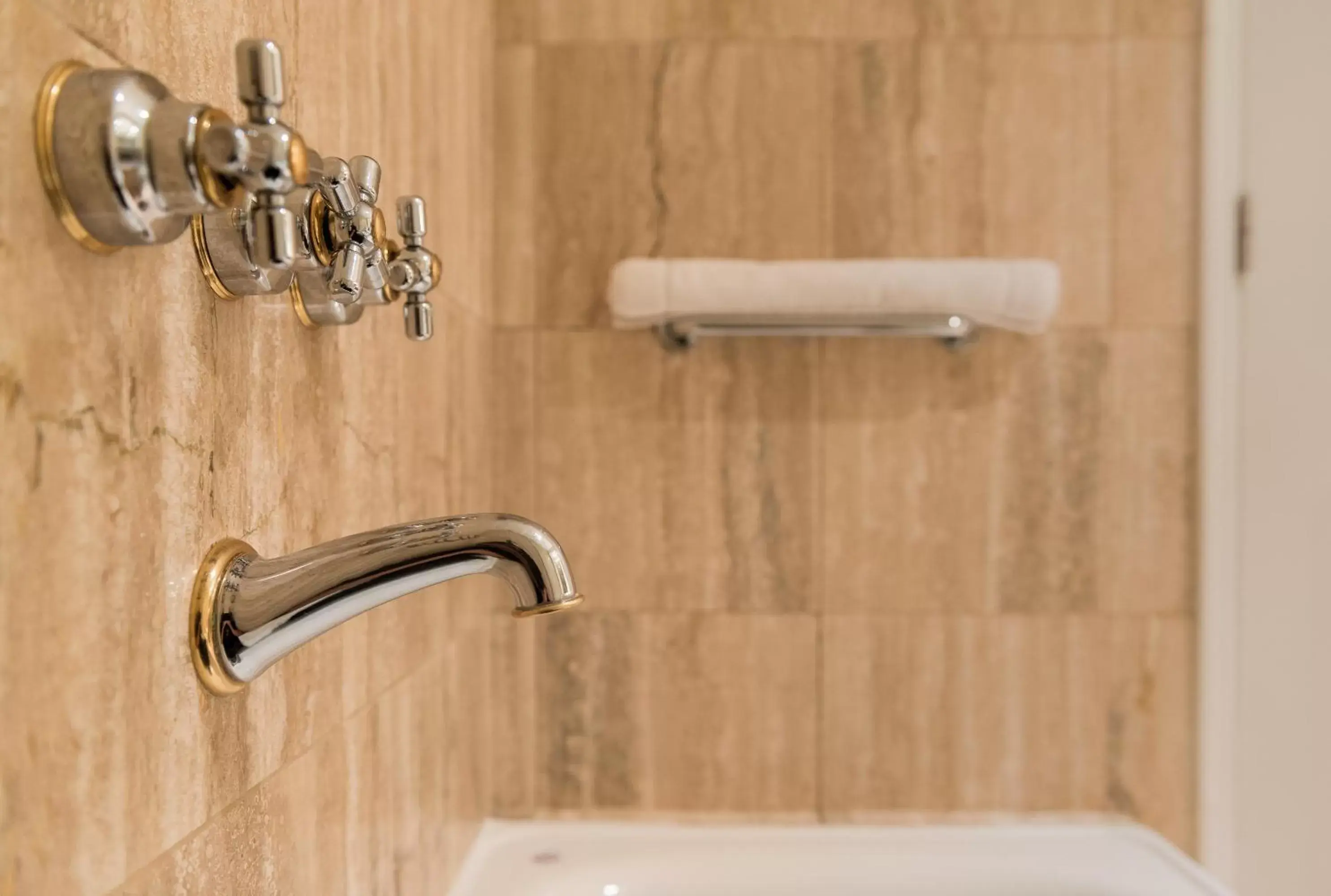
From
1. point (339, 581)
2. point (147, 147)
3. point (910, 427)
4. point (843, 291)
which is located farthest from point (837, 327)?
point (147, 147)

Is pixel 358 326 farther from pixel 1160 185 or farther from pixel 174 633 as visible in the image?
pixel 1160 185

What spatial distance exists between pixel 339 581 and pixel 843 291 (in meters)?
0.82

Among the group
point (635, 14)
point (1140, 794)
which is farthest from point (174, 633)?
point (1140, 794)

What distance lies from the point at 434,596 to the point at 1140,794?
3.12 feet

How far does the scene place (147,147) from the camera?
385mm

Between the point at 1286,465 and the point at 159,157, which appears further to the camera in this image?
the point at 1286,465

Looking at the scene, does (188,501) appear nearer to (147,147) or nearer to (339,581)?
(339,581)

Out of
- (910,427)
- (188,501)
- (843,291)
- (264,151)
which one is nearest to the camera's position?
(264,151)

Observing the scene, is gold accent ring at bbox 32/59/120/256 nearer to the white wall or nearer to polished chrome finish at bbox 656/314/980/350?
polished chrome finish at bbox 656/314/980/350

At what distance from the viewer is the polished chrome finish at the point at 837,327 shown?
1.22 metres

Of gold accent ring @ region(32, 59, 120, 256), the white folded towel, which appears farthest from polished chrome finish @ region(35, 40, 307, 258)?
the white folded towel

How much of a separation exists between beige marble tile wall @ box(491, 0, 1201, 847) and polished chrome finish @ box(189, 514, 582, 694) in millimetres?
810

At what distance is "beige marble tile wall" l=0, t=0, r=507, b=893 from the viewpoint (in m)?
0.38

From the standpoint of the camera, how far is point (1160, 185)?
1.32m
